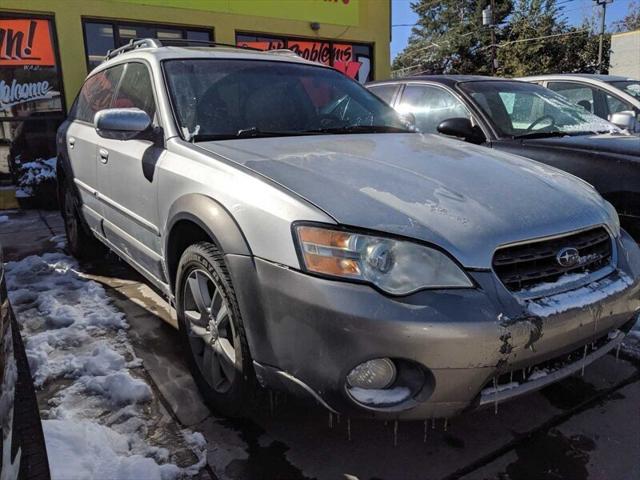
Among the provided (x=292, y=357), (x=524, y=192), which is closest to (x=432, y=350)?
(x=292, y=357)

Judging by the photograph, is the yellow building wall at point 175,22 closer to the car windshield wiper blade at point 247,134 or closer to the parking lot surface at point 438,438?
the car windshield wiper blade at point 247,134

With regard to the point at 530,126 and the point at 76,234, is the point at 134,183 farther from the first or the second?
the point at 530,126

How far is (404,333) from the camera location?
1674mm

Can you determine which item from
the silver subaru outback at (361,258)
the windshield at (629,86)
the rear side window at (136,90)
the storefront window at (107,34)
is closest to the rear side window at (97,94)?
the rear side window at (136,90)

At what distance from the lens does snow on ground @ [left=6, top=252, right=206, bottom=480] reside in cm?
201

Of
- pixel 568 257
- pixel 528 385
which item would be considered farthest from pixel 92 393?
pixel 568 257

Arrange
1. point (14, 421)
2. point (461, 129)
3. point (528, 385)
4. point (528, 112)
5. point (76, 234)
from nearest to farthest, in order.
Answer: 1. point (14, 421)
2. point (528, 385)
3. point (461, 129)
4. point (528, 112)
5. point (76, 234)

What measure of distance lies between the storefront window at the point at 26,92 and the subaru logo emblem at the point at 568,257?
302 inches

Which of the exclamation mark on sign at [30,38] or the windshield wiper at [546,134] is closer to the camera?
the windshield wiper at [546,134]

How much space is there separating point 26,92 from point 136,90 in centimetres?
563

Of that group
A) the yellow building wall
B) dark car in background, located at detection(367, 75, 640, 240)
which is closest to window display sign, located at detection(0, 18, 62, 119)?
the yellow building wall

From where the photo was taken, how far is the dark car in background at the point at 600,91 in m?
5.79

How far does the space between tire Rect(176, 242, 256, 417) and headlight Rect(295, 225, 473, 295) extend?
0.46m

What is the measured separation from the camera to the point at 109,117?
8.93 ft
